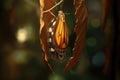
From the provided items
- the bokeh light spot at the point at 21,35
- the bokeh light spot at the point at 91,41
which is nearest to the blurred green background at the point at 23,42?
the bokeh light spot at the point at 21,35

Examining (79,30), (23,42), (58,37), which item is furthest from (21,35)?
(79,30)

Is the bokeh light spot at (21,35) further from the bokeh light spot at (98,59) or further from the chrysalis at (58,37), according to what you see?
the bokeh light spot at (98,59)

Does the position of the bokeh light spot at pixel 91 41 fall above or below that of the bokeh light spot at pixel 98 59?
above

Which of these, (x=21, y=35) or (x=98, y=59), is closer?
(x=21, y=35)

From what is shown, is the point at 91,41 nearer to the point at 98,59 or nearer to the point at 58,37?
the point at 98,59

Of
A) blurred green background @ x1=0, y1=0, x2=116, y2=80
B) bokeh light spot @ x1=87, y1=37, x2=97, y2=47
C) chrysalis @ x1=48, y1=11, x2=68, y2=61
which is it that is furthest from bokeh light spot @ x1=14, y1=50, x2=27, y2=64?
bokeh light spot @ x1=87, y1=37, x2=97, y2=47

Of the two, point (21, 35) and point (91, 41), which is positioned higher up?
point (21, 35)

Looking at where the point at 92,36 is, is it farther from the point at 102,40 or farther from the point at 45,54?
the point at 45,54
